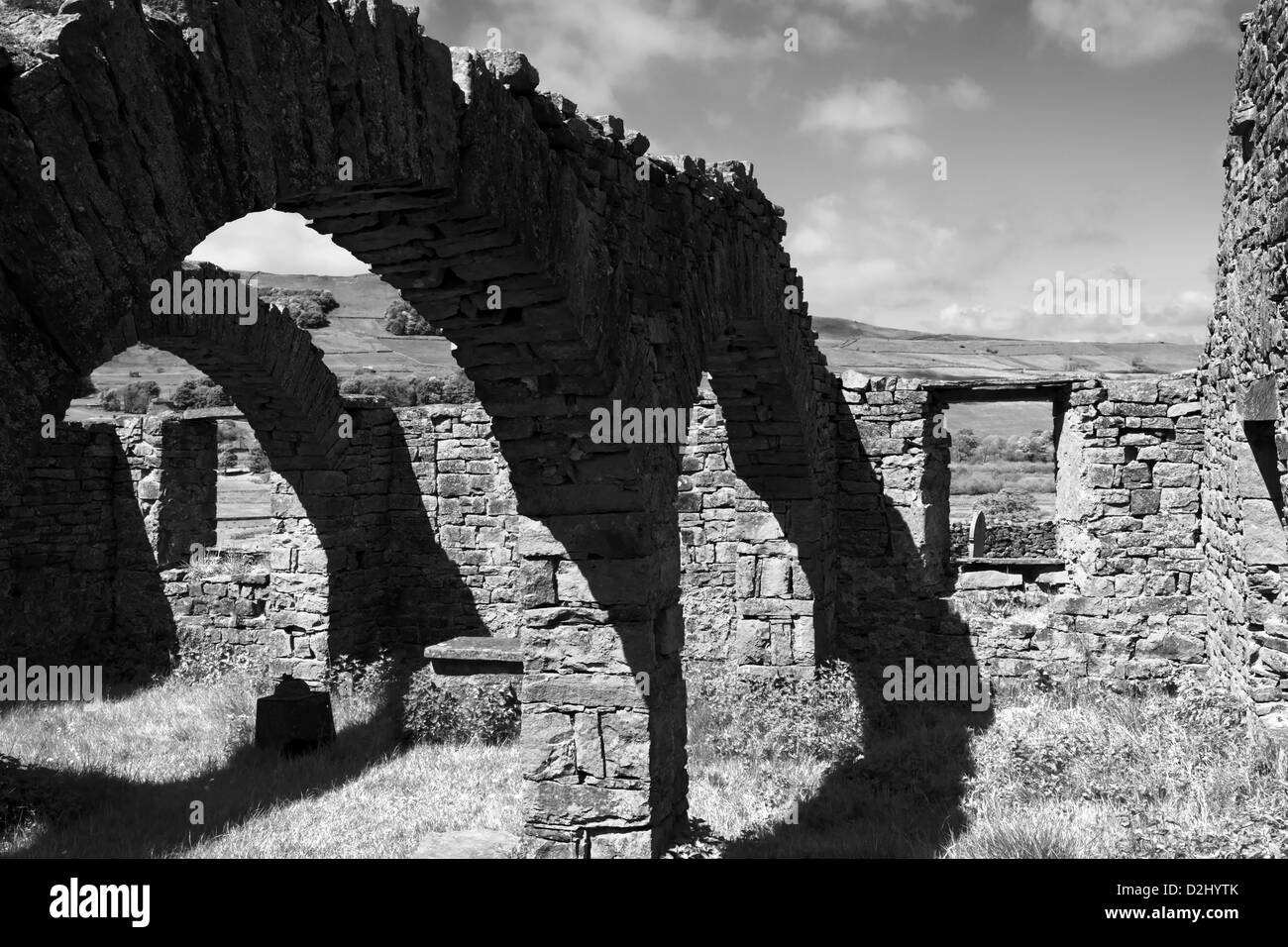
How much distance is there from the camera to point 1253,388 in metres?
7.88

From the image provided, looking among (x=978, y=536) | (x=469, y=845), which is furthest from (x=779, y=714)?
(x=978, y=536)

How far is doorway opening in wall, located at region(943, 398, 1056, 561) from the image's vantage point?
1611 centimetres

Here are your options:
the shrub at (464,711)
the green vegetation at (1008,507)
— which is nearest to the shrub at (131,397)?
the green vegetation at (1008,507)

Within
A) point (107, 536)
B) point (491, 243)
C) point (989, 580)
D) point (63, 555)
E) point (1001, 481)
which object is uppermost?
point (491, 243)

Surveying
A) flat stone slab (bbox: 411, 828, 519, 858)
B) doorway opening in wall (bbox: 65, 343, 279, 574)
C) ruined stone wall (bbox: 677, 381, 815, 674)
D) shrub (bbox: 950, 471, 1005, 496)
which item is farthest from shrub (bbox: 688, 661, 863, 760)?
shrub (bbox: 950, 471, 1005, 496)

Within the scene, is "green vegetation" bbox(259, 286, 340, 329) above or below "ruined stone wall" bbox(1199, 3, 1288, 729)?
above

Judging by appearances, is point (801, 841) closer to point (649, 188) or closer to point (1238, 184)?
point (649, 188)

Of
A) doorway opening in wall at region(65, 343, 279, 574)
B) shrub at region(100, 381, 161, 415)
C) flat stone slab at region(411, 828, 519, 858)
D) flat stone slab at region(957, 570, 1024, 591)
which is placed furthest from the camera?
shrub at region(100, 381, 161, 415)

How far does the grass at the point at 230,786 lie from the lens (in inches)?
287

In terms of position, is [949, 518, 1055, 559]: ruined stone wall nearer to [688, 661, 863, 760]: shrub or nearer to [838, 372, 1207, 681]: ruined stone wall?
[838, 372, 1207, 681]: ruined stone wall

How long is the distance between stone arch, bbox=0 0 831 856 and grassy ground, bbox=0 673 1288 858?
1311 millimetres

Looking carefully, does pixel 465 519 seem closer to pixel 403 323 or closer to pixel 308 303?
pixel 403 323

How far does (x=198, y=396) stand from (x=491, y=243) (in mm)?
27341

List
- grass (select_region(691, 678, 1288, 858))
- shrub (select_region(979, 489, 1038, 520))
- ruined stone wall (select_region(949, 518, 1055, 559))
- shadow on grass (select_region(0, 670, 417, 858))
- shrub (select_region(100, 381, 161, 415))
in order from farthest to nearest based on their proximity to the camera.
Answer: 1. shrub (select_region(100, 381, 161, 415))
2. shrub (select_region(979, 489, 1038, 520))
3. ruined stone wall (select_region(949, 518, 1055, 559))
4. shadow on grass (select_region(0, 670, 417, 858))
5. grass (select_region(691, 678, 1288, 858))
